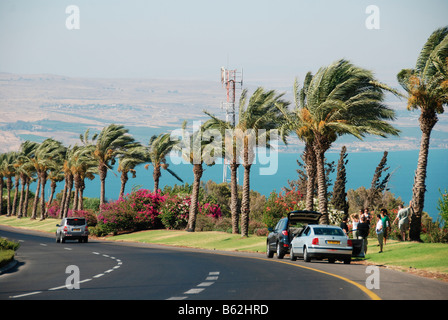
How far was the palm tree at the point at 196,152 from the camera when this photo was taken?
51.4 metres

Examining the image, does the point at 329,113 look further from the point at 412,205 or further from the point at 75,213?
the point at 75,213

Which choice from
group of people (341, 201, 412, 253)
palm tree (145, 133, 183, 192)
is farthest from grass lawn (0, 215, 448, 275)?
palm tree (145, 133, 183, 192)

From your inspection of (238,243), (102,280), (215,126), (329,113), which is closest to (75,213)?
(215,126)

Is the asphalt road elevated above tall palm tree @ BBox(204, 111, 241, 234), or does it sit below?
below

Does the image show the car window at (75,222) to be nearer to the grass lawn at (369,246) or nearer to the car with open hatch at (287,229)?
the grass lawn at (369,246)

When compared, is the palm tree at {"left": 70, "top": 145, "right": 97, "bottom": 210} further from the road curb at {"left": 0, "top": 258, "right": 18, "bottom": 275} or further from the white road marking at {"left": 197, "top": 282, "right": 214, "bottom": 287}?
the white road marking at {"left": 197, "top": 282, "right": 214, "bottom": 287}

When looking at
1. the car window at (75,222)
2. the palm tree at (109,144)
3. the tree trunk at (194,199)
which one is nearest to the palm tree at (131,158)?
Answer: the palm tree at (109,144)

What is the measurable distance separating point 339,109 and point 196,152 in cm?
1948

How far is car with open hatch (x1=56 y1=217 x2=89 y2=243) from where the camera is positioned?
47781 mm

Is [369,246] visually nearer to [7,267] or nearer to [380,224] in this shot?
[380,224]

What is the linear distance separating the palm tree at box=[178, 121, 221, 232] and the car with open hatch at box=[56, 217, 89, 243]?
9.25 metres

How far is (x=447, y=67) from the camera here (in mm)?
28859

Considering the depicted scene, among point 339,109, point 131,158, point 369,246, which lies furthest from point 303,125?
point 131,158

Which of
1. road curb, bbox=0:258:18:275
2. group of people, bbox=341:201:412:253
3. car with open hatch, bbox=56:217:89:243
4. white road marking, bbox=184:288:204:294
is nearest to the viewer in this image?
white road marking, bbox=184:288:204:294
